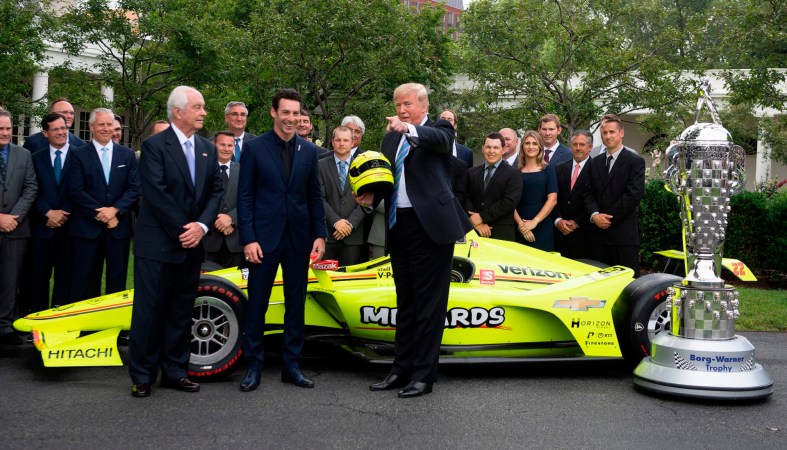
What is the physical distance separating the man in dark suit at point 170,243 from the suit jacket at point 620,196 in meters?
3.94

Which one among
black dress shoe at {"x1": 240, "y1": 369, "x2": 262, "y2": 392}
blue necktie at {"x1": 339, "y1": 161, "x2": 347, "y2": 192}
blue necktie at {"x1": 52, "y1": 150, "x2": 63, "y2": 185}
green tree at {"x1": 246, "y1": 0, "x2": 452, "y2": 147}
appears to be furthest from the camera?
green tree at {"x1": 246, "y1": 0, "x2": 452, "y2": 147}

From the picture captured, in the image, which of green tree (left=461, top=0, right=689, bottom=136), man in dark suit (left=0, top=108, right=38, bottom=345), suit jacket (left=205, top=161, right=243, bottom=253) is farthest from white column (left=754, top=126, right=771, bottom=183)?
man in dark suit (left=0, top=108, right=38, bottom=345)

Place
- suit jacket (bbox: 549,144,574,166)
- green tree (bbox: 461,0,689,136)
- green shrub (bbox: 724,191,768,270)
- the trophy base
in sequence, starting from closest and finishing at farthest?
1. the trophy base
2. suit jacket (bbox: 549,144,574,166)
3. green shrub (bbox: 724,191,768,270)
4. green tree (bbox: 461,0,689,136)

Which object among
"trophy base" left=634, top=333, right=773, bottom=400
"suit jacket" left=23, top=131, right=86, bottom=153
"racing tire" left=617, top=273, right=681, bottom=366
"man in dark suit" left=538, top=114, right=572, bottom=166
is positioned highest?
"man in dark suit" left=538, top=114, right=572, bottom=166

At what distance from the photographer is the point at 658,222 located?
14.0 metres

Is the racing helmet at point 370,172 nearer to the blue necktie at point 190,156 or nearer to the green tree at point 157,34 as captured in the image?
the blue necktie at point 190,156

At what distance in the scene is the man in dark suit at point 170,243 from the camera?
221 inches

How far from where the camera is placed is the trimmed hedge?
42.1 ft

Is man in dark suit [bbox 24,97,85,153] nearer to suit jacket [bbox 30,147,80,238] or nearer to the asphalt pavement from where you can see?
suit jacket [bbox 30,147,80,238]

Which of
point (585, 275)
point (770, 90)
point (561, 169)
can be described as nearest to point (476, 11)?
point (770, 90)

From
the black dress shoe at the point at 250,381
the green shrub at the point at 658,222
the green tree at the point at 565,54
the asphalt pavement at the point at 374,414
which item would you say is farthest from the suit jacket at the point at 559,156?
the green tree at the point at 565,54

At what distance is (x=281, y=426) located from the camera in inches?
191

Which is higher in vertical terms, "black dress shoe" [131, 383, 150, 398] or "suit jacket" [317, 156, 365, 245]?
"suit jacket" [317, 156, 365, 245]

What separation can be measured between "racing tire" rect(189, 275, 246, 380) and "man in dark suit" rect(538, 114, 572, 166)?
4.33 metres
